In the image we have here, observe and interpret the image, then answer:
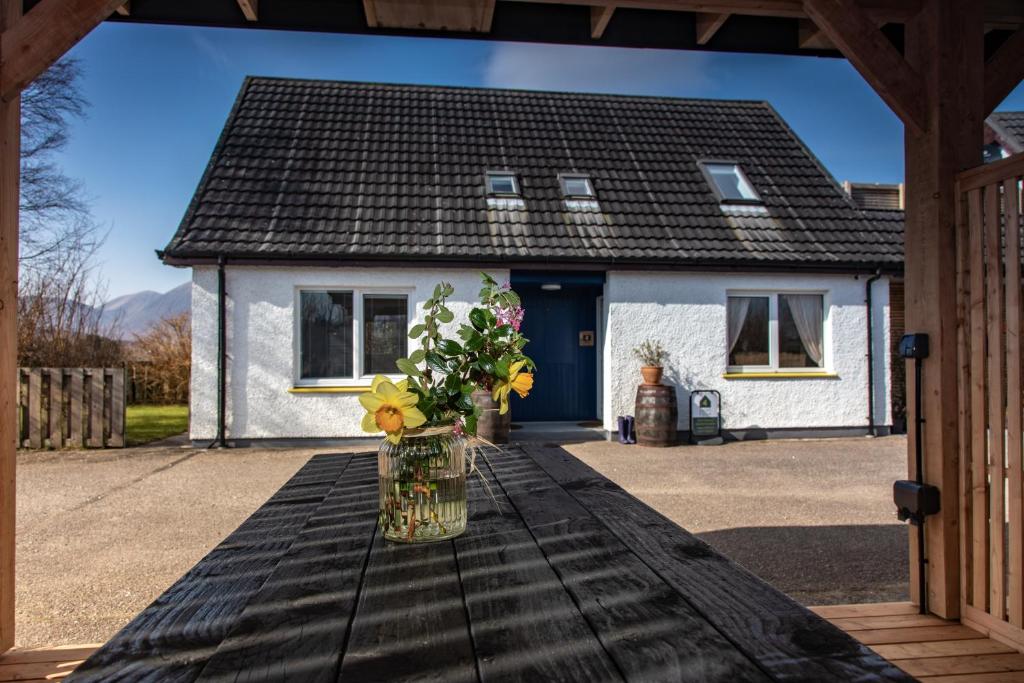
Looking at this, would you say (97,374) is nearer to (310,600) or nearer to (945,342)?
(310,600)

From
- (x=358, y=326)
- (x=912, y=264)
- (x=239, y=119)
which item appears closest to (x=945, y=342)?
(x=912, y=264)

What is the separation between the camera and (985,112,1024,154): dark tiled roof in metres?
14.2

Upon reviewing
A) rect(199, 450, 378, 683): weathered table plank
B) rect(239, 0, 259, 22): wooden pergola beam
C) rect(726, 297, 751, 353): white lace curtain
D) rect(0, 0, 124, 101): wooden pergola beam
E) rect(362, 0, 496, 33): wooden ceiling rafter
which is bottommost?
rect(199, 450, 378, 683): weathered table plank

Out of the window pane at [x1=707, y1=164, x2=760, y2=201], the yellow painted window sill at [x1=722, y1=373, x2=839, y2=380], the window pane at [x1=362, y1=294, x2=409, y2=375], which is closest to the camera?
the window pane at [x1=362, y1=294, x2=409, y2=375]

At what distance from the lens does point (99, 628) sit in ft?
10.4

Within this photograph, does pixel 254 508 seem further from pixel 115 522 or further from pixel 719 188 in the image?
pixel 719 188

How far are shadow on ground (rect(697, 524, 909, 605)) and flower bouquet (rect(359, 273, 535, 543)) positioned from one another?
2250mm

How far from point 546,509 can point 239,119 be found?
1101 centimetres

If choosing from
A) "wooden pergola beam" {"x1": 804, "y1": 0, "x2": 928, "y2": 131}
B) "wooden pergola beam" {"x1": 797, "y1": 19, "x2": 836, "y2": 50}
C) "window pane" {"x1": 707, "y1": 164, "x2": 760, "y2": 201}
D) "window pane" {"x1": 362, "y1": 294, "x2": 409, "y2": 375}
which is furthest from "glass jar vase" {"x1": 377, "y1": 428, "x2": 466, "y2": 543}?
"window pane" {"x1": 707, "y1": 164, "x2": 760, "y2": 201}

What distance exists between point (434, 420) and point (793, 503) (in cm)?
510

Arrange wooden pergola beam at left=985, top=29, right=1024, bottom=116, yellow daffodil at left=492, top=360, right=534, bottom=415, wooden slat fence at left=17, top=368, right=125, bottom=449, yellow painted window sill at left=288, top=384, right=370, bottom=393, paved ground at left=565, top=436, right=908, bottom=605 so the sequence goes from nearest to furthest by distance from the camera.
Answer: yellow daffodil at left=492, top=360, right=534, bottom=415 < wooden pergola beam at left=985, top=29, right=1024, bottom=116 < paved ground at left=565, top=436, right=908, bottom=605 < wooden slat fence at left=17, top=368, right=125, bottom=449 < yellow painted window sill at left=288, top=384, right=370, bottom=393

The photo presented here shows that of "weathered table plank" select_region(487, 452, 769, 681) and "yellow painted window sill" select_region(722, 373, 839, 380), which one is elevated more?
"yellow painted window sill" select_region(722, 373, 839, 380)

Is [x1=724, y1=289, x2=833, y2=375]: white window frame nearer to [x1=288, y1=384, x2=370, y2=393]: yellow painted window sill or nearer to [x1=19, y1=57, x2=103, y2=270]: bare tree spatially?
[x1=288, y1=384, x2=370, y2=393]: yellow painted window sill

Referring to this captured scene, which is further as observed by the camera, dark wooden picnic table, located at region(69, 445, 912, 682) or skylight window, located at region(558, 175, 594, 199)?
skylight window, located at region(558, 175, 594, 199)
